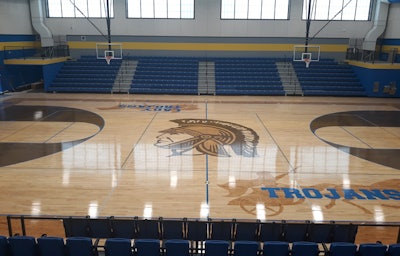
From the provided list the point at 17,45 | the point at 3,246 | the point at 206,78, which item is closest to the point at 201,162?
the point at 3,246

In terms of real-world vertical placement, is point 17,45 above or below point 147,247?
above

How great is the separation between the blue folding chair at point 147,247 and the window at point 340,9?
2269 cm

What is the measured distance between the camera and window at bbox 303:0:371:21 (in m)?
23.9

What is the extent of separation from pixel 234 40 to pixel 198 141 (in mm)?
14670

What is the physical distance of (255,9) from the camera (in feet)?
79.9

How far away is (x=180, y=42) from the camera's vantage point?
2500 centimetres

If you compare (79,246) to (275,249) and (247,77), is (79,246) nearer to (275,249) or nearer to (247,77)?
(275,249)

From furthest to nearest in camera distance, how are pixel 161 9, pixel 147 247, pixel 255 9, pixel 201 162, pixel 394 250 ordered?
pixel 161 9, pixel 255 9, pixel 201 162, pixel 147 247, pixel 394 250

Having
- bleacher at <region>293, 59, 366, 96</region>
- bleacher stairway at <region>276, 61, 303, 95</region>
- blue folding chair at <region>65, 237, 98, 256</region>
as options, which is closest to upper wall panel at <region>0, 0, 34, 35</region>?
bleacher stairway at <region>276, 61, 303, 95</region>

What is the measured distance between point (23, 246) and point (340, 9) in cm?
2497

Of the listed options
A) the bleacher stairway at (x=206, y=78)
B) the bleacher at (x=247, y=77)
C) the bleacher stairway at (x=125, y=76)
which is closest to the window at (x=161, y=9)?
the bleacher stairway at (x=125, y=76)

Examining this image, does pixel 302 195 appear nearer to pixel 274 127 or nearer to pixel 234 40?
pixel 274 127

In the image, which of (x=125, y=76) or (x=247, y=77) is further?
(x=125, y=76)

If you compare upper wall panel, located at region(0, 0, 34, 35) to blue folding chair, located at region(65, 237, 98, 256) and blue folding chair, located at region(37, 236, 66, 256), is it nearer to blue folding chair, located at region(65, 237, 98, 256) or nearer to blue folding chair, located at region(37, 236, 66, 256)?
blue folding chair, located at region(37, 236, 66, 256)
